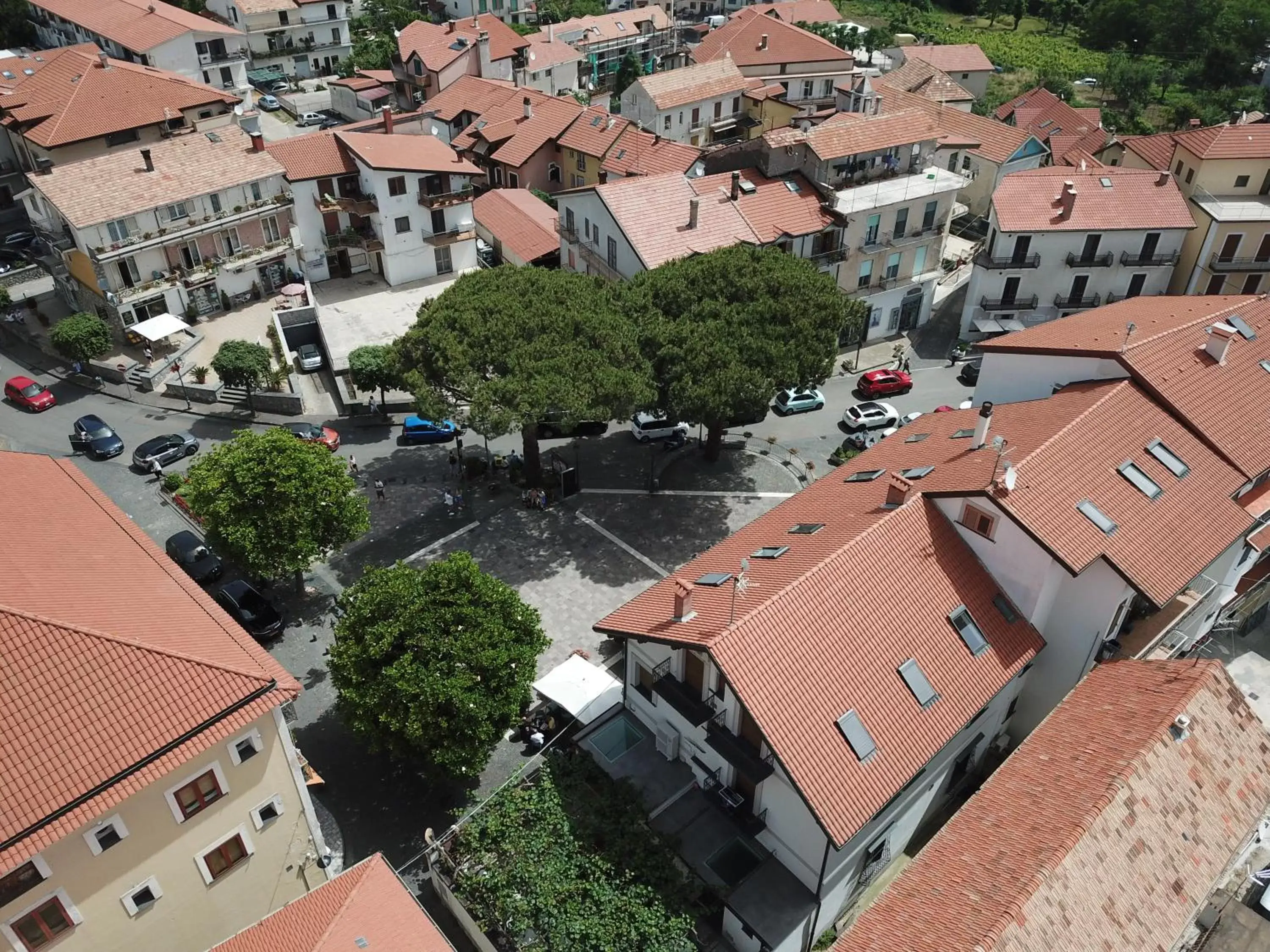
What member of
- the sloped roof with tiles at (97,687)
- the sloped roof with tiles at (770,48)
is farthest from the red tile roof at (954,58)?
the sloped roof with tiles at (97,687)

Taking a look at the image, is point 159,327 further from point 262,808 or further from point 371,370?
point 262,808

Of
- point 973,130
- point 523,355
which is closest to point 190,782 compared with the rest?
point 523,355

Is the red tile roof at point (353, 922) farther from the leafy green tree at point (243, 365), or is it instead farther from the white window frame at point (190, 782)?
the leafy green tree at point (243, 365)

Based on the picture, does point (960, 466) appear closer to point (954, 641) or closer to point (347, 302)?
point (954, 641)

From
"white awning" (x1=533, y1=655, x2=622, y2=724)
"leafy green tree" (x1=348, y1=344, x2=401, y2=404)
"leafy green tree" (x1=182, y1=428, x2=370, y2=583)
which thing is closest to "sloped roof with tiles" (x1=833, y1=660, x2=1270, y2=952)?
"white awning" (x1=533, y1=655, x2=622, y2=724)

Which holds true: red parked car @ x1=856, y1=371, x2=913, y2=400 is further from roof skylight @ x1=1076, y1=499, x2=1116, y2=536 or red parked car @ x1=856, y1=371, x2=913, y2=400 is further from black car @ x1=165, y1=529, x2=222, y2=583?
black car @ x1=165, y1=529, x2=222, y2=583

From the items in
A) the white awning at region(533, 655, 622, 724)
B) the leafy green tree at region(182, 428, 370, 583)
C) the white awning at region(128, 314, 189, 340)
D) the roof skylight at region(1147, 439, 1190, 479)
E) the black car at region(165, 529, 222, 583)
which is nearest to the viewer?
the roof skylight at region(1147, 439, 1190, 479)
